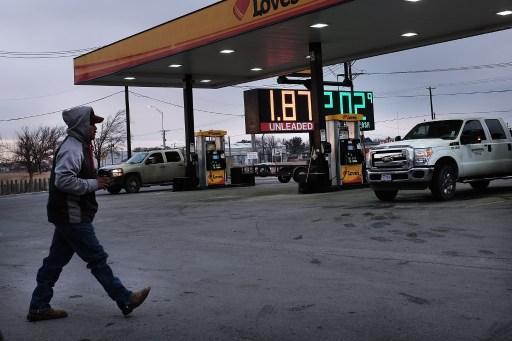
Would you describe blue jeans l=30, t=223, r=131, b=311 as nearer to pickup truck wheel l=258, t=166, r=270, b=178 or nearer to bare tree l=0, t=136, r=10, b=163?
pickup truck wheel l=258, t=166, r=270, b=178

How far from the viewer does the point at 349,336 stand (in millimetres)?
4938

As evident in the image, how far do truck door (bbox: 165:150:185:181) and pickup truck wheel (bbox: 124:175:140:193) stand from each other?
1.55 m

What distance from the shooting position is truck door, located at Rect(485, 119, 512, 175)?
53.1ft

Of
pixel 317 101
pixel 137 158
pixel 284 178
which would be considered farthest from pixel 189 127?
pixel 317 101

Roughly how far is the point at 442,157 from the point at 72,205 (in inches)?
432

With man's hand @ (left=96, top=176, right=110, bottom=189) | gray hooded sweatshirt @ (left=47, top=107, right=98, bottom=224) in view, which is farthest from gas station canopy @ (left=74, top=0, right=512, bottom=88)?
man's hand @ (left=96, top=176, right=110, bottom=189)

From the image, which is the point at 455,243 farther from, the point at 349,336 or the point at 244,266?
the point at 349,336

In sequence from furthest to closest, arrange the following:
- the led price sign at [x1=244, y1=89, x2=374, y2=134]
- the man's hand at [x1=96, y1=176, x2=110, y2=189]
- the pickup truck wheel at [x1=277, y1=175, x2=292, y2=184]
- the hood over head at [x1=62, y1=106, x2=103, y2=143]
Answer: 1. the led price sign at [x1=244, y1=89, x2=374, y2=134]
2. the pickup truck wheel at [x1=277, y1=175, x2=292, y2=184]
3. the hood over head at [x1=62, y1=106, x2=103, y2=143]
4. the man's hand at [x1=96, y1=176, x2=110, y2=189]

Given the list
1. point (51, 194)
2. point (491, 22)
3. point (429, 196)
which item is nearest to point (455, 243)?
point (51, 194)

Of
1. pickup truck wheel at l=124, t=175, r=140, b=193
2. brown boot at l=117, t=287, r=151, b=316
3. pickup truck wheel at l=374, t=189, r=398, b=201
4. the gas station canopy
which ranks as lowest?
brown boot at l=117, t=287, r=151, b=316

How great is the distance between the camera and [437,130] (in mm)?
15789

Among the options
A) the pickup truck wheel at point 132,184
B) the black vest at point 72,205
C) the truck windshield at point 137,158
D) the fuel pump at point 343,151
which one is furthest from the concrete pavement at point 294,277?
the truck windshield at point 137,158

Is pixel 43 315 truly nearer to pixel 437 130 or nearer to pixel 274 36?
pixel 437 130

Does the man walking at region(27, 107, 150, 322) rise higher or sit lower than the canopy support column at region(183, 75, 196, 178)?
lower
